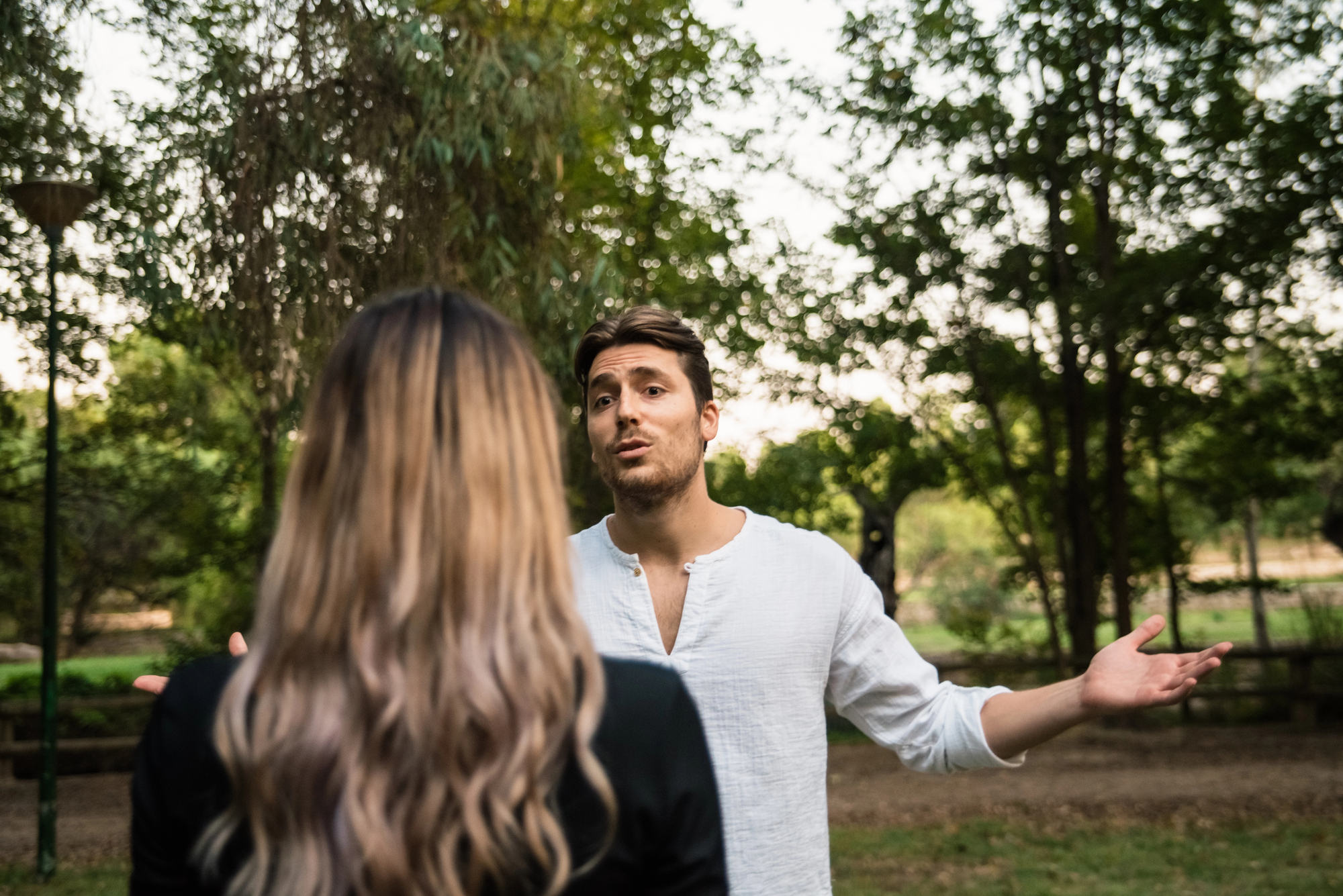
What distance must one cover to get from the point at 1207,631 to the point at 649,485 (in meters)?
35.5

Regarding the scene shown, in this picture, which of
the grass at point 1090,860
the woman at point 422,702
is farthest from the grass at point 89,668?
the woman at point 422,702

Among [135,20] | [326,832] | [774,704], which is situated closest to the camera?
[326,832]

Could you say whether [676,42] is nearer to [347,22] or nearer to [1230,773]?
[347,22]

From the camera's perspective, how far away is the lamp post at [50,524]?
21.9 ft

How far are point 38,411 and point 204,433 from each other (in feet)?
6.83

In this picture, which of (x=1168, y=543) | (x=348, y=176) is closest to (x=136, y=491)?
(x=348, y=176)

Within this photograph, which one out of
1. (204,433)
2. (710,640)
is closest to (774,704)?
(710,640)

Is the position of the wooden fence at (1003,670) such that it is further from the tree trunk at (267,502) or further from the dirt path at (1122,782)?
the tree trunk at (267,502)

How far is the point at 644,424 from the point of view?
222cm

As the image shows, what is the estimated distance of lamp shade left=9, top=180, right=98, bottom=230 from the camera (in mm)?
6602

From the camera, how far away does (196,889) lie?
1.13 metres

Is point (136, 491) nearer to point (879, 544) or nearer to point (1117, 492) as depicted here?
point (879, 544)

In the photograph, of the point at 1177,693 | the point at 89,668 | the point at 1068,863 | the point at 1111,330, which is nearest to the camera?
the point at 1177,693

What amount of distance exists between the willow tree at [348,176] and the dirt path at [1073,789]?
4623 mm
